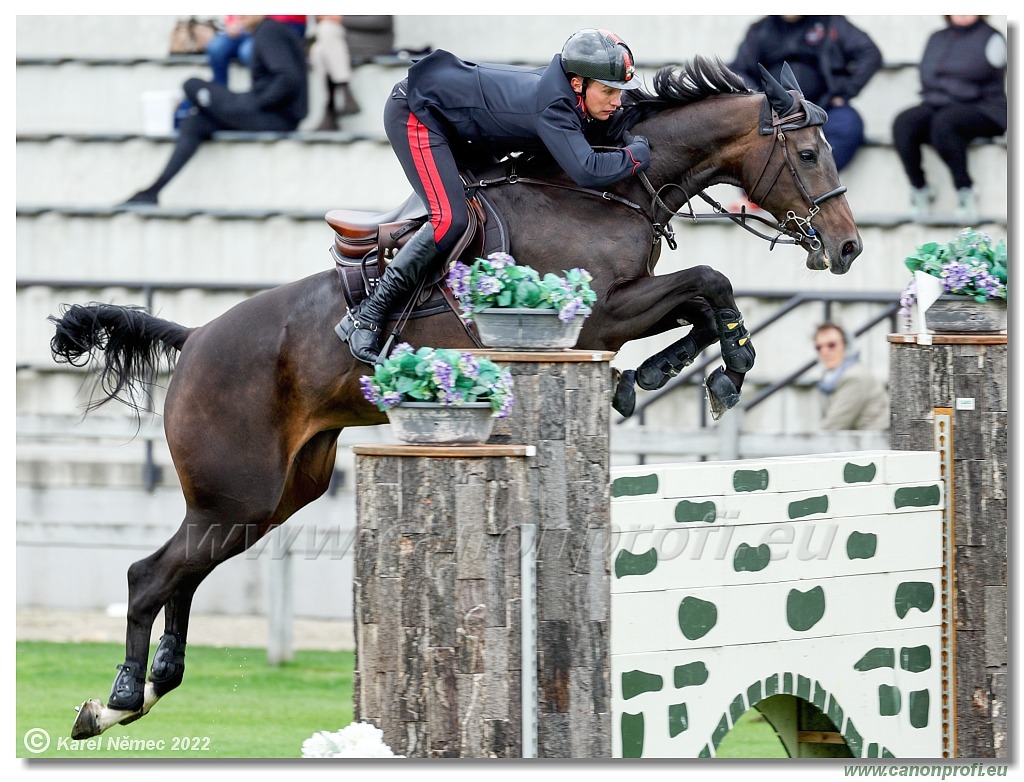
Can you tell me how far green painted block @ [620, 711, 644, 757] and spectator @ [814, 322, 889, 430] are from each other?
130 inches

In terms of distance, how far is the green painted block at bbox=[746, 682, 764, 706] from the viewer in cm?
418

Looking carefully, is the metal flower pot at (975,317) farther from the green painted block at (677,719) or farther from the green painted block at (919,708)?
the green painted block at (677,719)

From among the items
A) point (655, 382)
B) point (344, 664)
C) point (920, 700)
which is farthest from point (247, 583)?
point (920, 700)

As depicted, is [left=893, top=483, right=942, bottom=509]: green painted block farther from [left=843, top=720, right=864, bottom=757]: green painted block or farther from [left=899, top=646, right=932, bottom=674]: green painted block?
[left=843, top=720, right=864, bottom=757]: green painted block

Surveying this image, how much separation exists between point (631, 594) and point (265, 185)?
5695mm

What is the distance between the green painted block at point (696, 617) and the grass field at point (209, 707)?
4.61 feet

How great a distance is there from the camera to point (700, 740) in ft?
13.3

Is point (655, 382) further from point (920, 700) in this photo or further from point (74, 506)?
point (74, 506)

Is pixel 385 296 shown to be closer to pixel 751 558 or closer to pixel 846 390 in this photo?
pixel 751 558

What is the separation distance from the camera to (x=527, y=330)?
3.79 metres

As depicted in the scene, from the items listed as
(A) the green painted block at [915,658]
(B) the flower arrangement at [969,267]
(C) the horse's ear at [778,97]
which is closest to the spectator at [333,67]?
(C) the horse's ear at [778,97]

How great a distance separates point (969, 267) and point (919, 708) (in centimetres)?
137

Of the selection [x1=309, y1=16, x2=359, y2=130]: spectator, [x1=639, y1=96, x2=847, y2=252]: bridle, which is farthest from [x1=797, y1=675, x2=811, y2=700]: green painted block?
[x1=309, y1=16, x2=359, y2=130]: spectator

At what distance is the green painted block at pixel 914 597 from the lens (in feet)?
15.1
